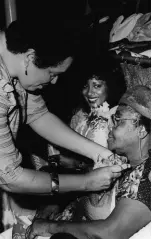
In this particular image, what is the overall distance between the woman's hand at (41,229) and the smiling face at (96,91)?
139 cm

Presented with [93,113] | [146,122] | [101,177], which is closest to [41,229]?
[101,177]

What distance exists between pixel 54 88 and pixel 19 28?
2221mm

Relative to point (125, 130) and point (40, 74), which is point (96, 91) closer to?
point (125, 130)

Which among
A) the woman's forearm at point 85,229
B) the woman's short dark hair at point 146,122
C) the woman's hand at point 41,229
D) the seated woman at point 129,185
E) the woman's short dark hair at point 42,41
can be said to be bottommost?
the woman's hand at point 41,229

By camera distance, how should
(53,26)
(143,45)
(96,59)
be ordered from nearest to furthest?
(53,26)
(143,45)
(96,59)

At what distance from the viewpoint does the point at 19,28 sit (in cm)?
176

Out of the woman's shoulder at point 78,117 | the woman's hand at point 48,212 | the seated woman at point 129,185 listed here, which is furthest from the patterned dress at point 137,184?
the woman's shoulder at point 78,117

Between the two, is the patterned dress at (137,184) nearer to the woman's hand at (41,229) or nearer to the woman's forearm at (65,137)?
the woman's forearm at (65,137)

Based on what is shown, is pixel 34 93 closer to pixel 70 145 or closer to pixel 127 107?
pixel 70 145

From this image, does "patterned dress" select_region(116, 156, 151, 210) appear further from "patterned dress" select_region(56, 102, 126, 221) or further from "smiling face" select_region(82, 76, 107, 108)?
"smiling face" select_region(82, 76, 107, 108)

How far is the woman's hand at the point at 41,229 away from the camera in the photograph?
2.26 metres

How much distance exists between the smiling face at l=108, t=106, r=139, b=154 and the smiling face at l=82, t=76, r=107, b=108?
87 centimetres

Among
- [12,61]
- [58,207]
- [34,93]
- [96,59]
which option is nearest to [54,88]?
[96,59]

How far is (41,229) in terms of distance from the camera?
2275 mm
